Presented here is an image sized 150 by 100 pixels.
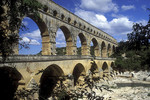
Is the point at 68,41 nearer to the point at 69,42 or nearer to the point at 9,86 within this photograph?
the point at 69,42

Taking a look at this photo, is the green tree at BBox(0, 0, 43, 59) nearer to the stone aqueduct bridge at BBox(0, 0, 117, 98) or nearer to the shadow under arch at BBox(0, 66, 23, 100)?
the stone aqueduct bridge at BBox(0, 0, 117, 98)

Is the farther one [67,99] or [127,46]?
[127,46]

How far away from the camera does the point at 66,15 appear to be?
69.4ft

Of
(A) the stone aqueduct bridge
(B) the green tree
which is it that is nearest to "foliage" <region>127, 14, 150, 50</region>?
(A) the stone aqueduct bridge

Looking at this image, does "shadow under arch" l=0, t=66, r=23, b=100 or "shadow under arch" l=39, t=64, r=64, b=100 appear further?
"shadow under arch" l=39, t=64, r=64, b=100

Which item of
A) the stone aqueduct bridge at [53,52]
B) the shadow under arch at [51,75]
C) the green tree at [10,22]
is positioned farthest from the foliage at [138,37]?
the green tree at [10,22]

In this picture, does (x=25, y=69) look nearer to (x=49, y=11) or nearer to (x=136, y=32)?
(x=49, y=11)

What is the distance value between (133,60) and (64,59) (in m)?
23.3

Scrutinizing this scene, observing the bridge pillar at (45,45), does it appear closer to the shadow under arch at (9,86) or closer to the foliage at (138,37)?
the shadow under arch at (9,86)

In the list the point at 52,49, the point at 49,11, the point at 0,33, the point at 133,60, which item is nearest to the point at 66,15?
the point at 49,11

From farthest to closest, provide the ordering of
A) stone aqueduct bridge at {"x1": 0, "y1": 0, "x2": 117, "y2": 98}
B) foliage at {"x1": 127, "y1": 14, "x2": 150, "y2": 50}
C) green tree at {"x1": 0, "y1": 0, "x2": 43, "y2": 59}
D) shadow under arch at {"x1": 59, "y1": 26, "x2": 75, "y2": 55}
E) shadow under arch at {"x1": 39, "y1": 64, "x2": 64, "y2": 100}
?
foliage at {"x1": 127, "y1": 14, "x2": 150, "y2": 50} < shadow under arch at {"x1": 59, "y1": 26, "x2": 75, "y2": 55} < shadow under arch at {"x1": 39, "y1": 64, "x2": 64, "y2": 100} < stone aqueduct bridge at {"x1": 0, "y1": 0, "x2": 117, "y2": 98} < green tree at {"x1": 0, "y1": 0, "x2": 43, "y2": 59}

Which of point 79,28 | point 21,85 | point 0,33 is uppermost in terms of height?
point 79,28

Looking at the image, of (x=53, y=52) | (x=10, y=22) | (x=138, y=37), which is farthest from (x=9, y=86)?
(x=138, y=37)

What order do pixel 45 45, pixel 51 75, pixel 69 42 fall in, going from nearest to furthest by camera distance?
pixel 51 75
pixel 45 45
pixel 69 42
